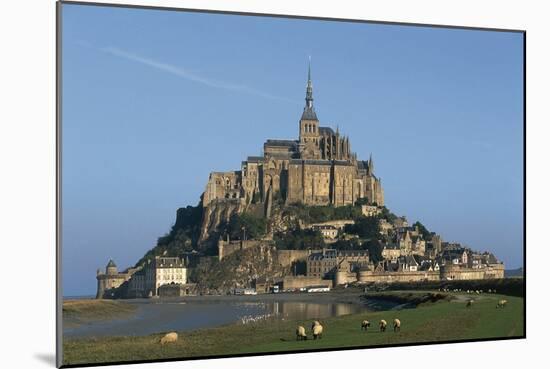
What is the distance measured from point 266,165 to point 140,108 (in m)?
2.12

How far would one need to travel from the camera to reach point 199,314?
14172 mm

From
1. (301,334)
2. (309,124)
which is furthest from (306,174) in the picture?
(301,334)

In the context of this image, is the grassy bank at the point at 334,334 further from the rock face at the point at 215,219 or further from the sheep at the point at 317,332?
the rock face at the point at 215,219

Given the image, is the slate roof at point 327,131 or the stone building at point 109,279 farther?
the slate roof at point 327,131

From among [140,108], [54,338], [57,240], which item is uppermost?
[140,108]

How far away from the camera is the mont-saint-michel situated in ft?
50.0

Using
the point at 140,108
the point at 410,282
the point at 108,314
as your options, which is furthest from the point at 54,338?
the point at 410,282

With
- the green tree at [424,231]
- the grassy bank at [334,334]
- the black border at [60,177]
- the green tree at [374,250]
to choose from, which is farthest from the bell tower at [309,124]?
the green tree at [374,250]

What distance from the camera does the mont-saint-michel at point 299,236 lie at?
15.2 meters

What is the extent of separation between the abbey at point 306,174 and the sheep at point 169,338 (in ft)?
5.51

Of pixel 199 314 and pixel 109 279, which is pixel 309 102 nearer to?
pixel 199 314

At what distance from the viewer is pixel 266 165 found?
49.8 feet

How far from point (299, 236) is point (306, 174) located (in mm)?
821

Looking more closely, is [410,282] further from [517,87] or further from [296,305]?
[517,87]
